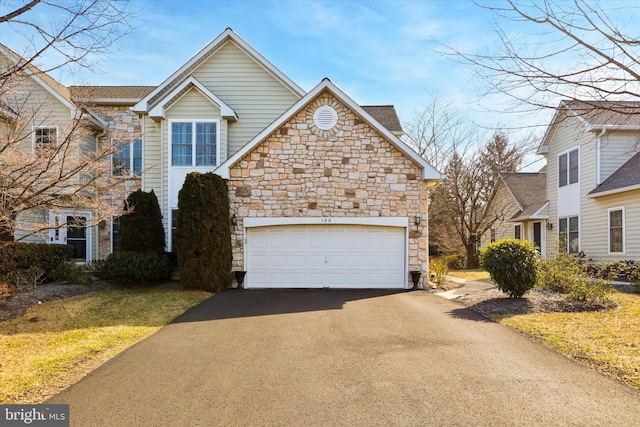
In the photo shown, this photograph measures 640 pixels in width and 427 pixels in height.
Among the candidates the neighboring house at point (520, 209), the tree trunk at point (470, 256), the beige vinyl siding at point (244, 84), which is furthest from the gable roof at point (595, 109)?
the tree trunk at point (470, 256)

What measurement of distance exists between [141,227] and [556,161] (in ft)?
61.8

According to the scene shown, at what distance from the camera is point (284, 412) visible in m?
4.40

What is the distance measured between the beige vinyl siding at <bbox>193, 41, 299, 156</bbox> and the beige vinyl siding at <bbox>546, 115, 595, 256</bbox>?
1194 cm

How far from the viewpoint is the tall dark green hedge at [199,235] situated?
12.7 m

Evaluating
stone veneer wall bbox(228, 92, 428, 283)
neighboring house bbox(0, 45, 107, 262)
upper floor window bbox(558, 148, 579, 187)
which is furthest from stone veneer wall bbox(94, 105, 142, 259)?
upper floor window bbox(558, 148, 579, 187)

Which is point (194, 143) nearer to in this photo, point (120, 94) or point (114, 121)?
point (114, 121)

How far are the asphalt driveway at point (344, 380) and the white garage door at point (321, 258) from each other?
211 inches

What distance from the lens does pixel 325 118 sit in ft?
46.8

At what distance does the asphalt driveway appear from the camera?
4.30 metres

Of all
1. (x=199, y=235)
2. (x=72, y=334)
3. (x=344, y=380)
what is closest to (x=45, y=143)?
(x=72, y=334)

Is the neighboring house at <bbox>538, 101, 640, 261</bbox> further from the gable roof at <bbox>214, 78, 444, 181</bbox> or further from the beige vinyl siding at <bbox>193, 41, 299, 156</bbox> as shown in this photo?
the beige vinyl siding at <bbox>193, 41, 299, 156</bbox>

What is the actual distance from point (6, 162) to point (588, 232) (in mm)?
20147

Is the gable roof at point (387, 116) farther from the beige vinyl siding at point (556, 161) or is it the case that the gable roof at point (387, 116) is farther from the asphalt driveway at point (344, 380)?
the asphalt driveway at point (344, 380)

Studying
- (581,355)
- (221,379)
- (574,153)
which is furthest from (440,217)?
(221,379)
